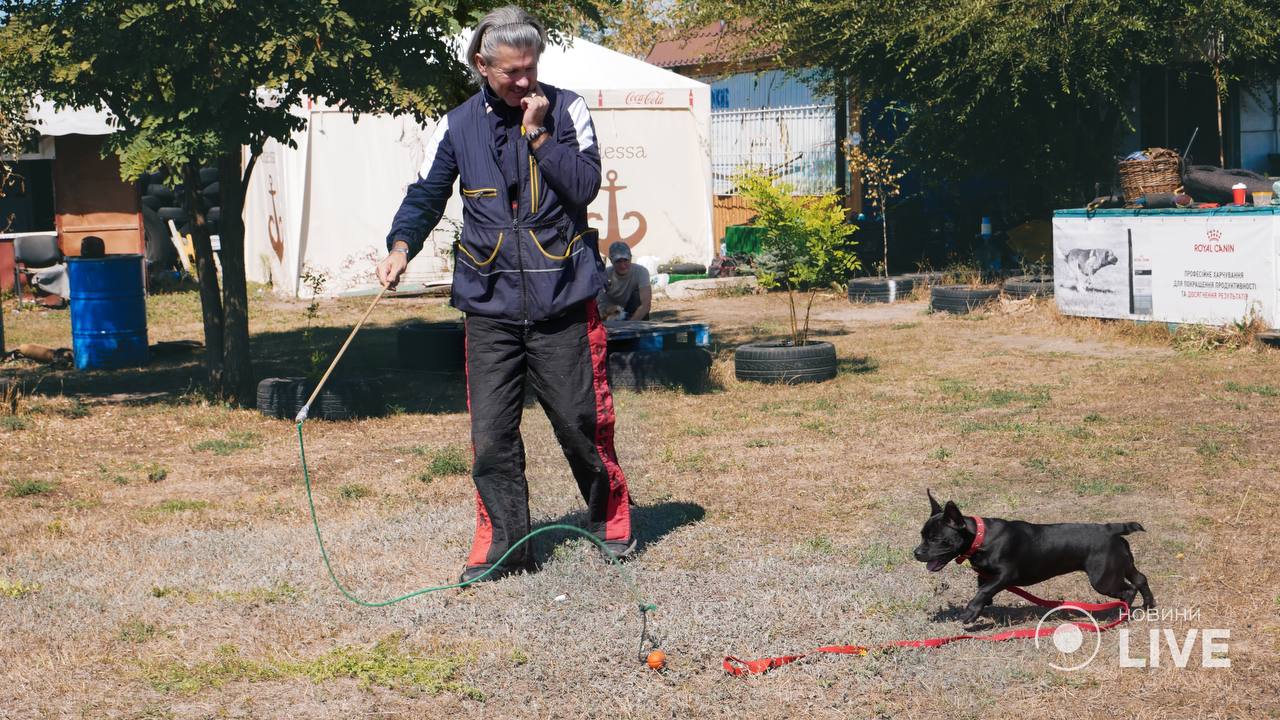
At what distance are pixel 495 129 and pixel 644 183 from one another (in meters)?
15.7

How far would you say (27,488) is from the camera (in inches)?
299

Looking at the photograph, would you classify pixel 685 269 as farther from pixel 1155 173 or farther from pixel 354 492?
pixel 354 492

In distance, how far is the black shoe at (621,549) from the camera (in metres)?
5.64

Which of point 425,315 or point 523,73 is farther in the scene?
point 425,315

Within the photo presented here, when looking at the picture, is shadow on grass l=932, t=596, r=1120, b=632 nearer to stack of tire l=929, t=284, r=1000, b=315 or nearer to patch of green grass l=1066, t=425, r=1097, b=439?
patch of green grass l=1066, t=425, r=1097, b=439

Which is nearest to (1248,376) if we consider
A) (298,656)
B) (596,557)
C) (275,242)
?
(596,557)

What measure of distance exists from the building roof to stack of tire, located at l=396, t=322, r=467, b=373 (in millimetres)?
9131

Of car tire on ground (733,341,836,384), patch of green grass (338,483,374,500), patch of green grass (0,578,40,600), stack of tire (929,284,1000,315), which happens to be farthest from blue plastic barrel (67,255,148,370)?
stack of tire (929,284,1000,315)

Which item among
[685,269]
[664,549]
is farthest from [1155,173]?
[664,549]

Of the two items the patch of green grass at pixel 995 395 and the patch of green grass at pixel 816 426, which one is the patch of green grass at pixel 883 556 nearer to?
the patch of green grass at pixel 816 426

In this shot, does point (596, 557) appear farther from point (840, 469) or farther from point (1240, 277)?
point (1240, 277)

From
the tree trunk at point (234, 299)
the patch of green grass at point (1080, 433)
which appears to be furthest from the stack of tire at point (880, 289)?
the tree trunk at point (234, 299)

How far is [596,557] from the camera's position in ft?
18.5

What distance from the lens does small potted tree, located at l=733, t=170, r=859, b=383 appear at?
35.2ft
